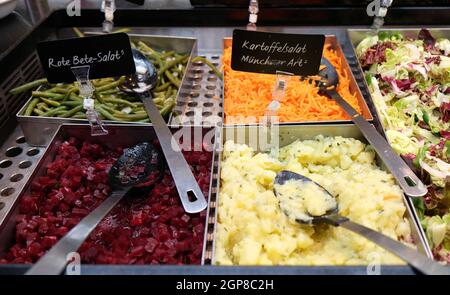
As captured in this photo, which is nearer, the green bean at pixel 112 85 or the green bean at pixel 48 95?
the green bean at pixel 48 95

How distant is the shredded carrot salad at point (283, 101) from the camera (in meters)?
2.27

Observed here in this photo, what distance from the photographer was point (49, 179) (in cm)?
191

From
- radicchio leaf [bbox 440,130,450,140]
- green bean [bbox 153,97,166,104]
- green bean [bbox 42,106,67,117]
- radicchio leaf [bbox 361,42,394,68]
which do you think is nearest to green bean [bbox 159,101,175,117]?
green bean [bbox 153,97,166,104]

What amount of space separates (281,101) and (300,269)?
126 cm

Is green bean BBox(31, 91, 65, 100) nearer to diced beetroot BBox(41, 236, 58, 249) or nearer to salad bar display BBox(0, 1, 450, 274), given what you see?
salad bar display BBox(0, 1, 450, 274)

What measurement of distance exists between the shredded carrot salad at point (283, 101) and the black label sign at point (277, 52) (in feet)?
0.67

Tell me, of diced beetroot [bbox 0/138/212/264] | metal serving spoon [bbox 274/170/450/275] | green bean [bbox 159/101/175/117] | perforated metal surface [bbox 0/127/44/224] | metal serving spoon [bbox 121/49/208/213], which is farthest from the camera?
green bean [bbox 159/101/175/117]

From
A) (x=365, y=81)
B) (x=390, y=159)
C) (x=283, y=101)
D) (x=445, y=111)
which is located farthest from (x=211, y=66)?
(x=445, y=111)

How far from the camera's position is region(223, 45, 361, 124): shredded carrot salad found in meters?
2.27

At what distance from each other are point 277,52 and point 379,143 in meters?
0.72

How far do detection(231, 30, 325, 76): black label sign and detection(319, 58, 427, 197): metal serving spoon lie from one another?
0.26m

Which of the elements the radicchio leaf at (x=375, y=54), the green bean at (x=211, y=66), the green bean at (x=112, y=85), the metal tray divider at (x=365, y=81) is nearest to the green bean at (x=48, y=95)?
the green bean at (x=112, y=85)

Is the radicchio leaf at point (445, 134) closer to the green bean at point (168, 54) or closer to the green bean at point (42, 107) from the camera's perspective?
the green bean at point (168, 54)

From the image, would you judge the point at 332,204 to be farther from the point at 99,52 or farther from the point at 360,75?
the point at 99,52
